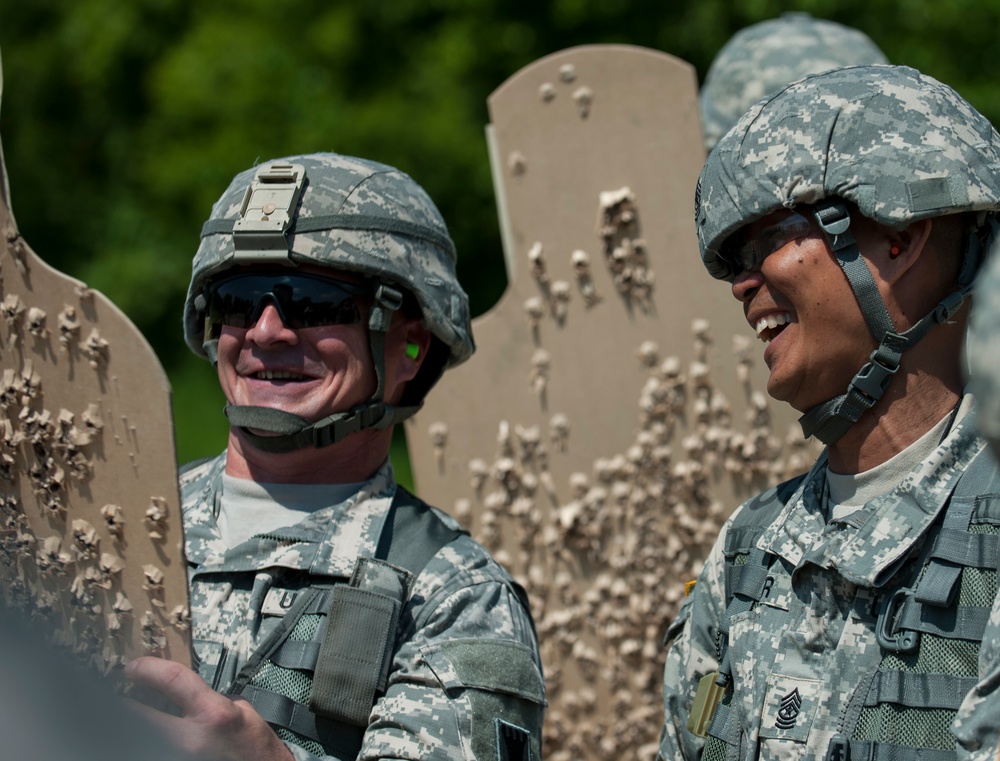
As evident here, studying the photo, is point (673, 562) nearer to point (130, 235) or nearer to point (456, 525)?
point (456, 525)

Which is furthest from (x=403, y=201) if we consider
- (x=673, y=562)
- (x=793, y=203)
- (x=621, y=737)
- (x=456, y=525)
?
(x=621, y=737)

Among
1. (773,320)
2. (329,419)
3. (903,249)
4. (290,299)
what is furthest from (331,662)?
(903,249)

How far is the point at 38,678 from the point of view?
127 centimetres

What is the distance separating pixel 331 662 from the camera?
2.87m

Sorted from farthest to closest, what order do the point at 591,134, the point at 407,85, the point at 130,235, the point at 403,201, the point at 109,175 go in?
the point at 109,175, the point at 130,235, the point at 407,85, the point at 591,134, the point at 403,201

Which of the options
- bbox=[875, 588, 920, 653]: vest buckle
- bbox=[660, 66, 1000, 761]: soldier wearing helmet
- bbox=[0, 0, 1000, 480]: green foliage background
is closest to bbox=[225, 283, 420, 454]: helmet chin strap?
bbox=[660, 66, 1000, 761]: soldier wearing helmet

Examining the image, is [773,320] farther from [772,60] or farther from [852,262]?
[772,60]

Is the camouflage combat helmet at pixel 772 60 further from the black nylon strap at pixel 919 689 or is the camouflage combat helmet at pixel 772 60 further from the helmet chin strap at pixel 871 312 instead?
the black nylon strap at pixel 919 689

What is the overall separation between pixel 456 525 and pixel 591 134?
1915 millimetres

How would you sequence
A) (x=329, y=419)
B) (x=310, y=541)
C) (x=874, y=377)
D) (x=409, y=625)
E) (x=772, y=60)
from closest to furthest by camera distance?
(x=874, y=377)
(x=409, y=625)
(x=310, y=541)
(x=329, y=419)
(x=772, y=60)

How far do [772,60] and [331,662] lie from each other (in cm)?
391

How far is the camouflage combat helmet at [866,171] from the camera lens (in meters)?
2.51

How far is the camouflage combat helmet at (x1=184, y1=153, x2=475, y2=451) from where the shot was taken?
319 centimetres

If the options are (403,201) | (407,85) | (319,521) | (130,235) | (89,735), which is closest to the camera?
(89,735)
